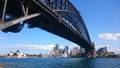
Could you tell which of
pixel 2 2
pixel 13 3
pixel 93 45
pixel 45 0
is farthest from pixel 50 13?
pixel 93 45

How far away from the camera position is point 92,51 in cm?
13275

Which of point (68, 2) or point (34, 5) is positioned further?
point (68, 2)

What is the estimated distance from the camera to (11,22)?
74.6 feet

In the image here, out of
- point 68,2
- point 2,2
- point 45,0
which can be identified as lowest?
point 2,2

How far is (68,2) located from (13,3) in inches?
1075

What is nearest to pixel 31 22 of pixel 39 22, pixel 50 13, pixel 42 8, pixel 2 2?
pixel 39 22

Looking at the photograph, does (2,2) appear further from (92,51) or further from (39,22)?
(92,51)

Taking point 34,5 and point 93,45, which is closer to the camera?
Answer: point 34,5

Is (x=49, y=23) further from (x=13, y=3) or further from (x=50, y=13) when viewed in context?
(x=13, y=3)

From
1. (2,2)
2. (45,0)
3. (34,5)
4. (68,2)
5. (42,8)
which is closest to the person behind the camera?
(2,2)

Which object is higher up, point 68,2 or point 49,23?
point 68,2

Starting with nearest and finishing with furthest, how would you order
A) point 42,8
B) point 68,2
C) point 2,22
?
point 2,22, point 42,8, point 68,2

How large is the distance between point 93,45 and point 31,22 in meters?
93.9

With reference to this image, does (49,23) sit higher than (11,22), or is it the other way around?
(49,23)
